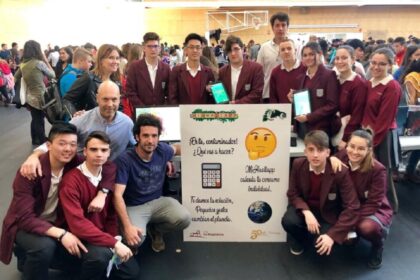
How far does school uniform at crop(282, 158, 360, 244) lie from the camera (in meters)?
2.52

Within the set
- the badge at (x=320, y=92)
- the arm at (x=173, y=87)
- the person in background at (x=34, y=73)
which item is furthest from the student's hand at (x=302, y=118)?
the person in background at (x=34, y=73)

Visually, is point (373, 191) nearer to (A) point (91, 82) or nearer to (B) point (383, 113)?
(B) point (383, 113)

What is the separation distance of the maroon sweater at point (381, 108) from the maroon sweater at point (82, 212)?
7.07 ft

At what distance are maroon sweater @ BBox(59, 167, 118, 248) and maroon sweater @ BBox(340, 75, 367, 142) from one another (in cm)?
204

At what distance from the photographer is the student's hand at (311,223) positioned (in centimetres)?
250

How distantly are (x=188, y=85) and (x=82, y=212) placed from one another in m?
1.62

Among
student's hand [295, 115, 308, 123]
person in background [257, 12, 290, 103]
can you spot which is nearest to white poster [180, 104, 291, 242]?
student's hand [295, 115, 308, 123]

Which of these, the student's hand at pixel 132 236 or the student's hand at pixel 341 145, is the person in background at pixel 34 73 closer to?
the student's hand at pixel 132 236

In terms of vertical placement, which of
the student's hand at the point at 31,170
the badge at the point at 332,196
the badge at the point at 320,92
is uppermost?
the badge at the point at 320,92

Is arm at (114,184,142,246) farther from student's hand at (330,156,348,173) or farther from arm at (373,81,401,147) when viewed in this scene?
arm at (373,81,401,147)

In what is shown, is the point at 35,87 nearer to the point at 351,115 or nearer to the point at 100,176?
the point at 100,176

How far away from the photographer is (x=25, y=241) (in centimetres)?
216

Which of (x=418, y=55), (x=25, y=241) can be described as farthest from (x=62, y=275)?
(x=418, y=55)

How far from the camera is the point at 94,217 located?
7.61ft
